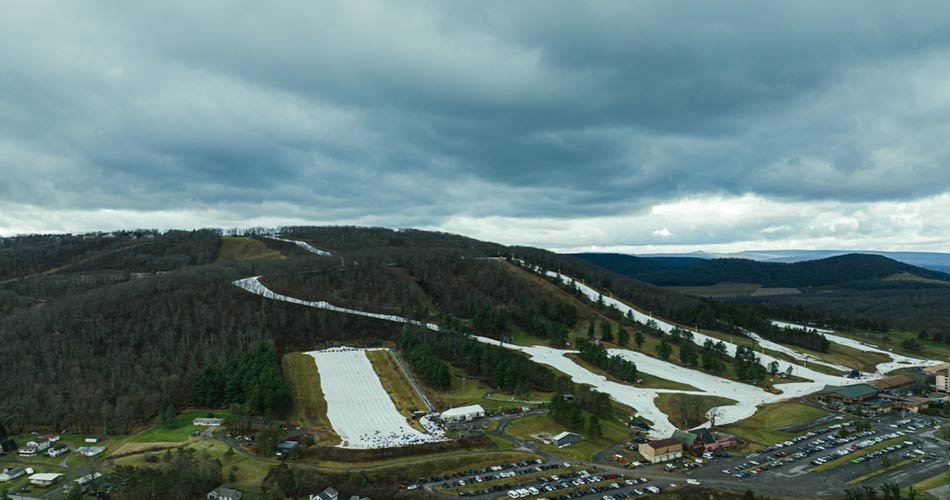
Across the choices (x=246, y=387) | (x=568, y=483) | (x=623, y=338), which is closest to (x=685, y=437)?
(x=568, y=483)

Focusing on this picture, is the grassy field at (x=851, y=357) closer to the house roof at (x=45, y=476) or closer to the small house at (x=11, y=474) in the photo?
the house roof at (x=45, y=476)

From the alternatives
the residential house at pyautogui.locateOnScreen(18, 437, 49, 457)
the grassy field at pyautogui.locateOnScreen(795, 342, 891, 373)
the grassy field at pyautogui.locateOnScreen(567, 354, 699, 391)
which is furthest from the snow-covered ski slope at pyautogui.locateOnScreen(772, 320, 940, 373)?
the residential house at pyautogui.locateOnScreen(18, 437, 49, 457)

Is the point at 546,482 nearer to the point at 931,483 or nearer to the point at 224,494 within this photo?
the point at 224,494

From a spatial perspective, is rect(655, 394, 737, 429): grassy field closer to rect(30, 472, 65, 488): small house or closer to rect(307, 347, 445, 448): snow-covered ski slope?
rect(307, 347, 445, 448): snow-covered ski slope

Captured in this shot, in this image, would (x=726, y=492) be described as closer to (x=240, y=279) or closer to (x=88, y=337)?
(x=88, y=337)

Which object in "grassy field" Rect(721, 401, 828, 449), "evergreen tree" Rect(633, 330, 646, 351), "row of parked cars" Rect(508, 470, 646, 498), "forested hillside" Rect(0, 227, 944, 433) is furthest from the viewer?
"evergreen tree" Rect(633, 330, 646, 351)

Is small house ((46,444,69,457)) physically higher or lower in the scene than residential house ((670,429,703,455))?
lower

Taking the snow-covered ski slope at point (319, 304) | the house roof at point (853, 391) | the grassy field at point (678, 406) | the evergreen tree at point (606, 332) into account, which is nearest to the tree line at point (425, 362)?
the snow-covered ski slope at point (319, 304)
